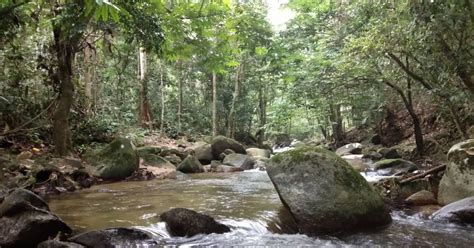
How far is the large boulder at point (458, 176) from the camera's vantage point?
21.7ft

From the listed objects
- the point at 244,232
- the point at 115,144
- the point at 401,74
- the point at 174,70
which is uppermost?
the point at 174,70

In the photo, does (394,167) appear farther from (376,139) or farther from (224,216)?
(376,139)

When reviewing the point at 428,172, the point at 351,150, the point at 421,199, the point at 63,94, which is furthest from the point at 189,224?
→ the point at 351,150

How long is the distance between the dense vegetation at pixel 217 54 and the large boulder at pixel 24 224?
92.3 inches

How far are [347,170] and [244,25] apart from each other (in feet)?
13.5

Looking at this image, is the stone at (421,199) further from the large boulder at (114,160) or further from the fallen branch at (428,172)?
the large boulder at (114,160)

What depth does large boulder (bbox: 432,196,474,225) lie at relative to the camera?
234 inches

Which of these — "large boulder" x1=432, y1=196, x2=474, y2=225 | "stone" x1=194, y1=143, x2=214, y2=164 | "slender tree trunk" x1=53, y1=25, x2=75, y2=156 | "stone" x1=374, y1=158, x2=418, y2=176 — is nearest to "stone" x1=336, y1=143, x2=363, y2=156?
"stone" x1=194, y1=143, x2=214, y2=164

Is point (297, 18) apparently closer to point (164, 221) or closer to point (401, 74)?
point (401, 74)

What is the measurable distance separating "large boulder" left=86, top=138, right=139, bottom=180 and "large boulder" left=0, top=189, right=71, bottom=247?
16.8 ft

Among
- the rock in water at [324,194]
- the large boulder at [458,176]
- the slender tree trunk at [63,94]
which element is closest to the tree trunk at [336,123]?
the slender tree trunk at [63,94]

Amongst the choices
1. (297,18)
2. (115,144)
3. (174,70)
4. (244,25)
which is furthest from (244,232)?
(174,70)

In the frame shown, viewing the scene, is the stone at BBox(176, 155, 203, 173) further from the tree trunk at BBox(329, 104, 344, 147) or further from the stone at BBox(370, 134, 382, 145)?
the tree trunk at BBox(329, 104, 344, 147)

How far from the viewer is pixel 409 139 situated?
55.7 feet
